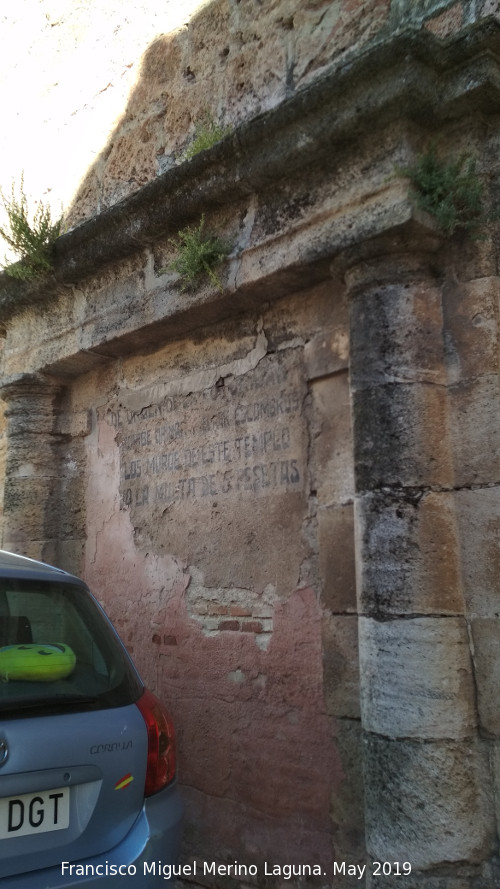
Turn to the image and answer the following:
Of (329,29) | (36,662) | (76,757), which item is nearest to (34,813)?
(76,757)

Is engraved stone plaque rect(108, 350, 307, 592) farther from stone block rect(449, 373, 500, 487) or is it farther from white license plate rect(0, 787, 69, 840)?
white license plate rect(0, 787, 69, 840)

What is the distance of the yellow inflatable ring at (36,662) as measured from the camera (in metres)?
2.20

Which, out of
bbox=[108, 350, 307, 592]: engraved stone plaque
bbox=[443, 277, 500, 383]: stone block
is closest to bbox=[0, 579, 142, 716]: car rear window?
bbox=[108, 350, 307, 592]: engraved stone plaque

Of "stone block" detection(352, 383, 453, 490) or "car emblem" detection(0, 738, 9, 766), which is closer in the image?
"car emblem" detection(0, 738, 9, 766)

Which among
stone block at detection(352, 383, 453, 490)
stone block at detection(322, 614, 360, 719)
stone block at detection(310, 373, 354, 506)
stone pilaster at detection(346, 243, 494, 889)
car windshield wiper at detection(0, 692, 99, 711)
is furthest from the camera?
stone block at detection(310, 373, 354, 506)

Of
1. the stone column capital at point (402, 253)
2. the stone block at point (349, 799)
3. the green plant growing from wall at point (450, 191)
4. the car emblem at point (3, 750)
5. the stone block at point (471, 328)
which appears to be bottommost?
the stone block at point (349, 799)

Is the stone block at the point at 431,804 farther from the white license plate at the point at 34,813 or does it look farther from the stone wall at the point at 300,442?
the white license plate at the point at 34,813

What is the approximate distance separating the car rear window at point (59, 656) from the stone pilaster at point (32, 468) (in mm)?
2080

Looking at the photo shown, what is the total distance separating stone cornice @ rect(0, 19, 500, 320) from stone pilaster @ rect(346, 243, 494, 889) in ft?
1.58

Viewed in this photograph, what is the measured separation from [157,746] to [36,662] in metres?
0.50

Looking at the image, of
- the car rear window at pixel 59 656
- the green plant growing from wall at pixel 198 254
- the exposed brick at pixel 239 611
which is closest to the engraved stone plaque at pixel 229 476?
the exposed brick at pixel 239 611

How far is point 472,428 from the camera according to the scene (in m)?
2.77

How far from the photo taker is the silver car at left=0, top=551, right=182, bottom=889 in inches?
79.7

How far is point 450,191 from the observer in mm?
2842
